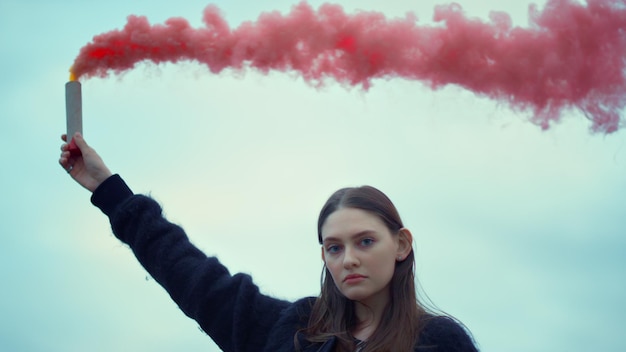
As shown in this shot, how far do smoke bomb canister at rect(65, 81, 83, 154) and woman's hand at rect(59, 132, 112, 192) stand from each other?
0.07m

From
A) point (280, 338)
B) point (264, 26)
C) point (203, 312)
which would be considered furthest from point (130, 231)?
point (264, 26)

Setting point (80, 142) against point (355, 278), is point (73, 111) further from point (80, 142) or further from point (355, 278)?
point (355, 278)

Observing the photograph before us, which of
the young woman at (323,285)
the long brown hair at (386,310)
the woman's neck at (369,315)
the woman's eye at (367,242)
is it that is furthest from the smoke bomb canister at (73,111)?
the woman's neck at (369,315)

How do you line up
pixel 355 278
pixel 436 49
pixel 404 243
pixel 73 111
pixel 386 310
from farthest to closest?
1. pixel 436 49
2. pixel 73 111
3. pixel 404 243
4. pixel 386 310
5. pixel 355 278

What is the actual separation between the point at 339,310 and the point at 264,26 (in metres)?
5.53

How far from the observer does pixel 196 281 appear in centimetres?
650

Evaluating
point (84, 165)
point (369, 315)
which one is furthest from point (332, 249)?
point (84, 165)

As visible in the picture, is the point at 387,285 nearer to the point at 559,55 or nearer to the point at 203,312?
the point at 203,312

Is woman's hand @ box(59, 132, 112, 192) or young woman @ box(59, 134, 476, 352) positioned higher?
woman's hand @ box(59, 132, 112, 192)

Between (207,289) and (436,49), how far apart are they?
5587mm

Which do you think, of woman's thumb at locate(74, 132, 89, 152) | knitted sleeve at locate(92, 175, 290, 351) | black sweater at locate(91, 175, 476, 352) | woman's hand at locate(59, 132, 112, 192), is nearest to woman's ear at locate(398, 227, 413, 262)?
black sweater at locate(91, 175, 476, 352)

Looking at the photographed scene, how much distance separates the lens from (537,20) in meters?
10.4

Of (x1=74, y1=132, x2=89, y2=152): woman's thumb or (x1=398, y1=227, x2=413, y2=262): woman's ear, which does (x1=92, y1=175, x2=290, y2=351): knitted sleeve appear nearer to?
(x1=74, y1=132, x2=89, y2=152): woman's thumb

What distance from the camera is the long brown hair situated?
5.75 metres
